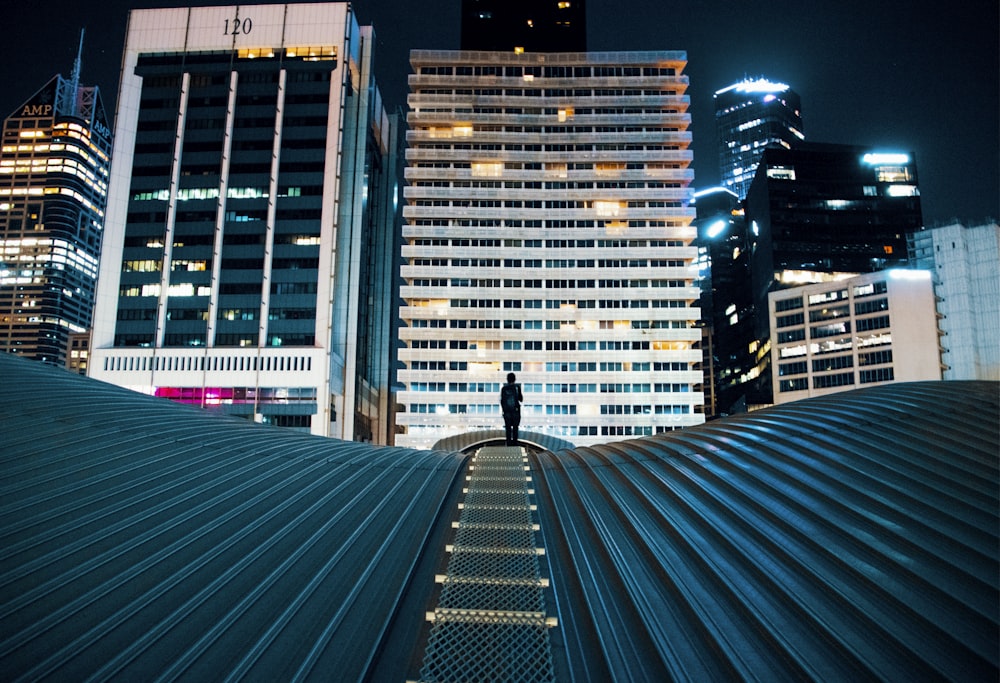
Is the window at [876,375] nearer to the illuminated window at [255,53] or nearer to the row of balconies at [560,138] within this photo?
the row of balconies at [560,138]

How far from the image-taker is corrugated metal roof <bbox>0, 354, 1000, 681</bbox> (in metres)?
7.18

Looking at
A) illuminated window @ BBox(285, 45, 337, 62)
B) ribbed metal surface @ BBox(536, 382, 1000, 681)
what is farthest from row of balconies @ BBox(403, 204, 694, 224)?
ribbed metal surface @ BBox(536, 382, 1000, 681)

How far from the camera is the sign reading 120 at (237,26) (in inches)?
4481

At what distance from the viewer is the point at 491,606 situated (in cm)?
844

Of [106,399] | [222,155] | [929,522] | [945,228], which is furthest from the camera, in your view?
[222,155]

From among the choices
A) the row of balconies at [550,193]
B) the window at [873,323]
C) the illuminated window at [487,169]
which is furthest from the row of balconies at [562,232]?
the window at [873,323]

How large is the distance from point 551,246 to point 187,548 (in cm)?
10401

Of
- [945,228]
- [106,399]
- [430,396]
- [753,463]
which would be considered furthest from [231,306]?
[945,228]

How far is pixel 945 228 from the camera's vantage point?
331ft

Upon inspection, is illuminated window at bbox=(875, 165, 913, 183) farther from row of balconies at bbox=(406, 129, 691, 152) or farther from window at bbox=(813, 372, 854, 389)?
window at bbox=(813, 372, 854, 389)

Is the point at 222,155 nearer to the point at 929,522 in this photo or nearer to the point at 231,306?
the point at 231,306

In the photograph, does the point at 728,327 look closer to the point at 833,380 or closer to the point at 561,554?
the point at 833,380

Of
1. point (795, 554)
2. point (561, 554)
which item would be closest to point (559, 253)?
point (561, 554)

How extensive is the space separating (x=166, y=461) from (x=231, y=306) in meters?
95.9
